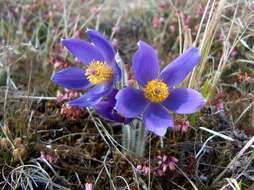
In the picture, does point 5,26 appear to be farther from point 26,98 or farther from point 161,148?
point 161,148

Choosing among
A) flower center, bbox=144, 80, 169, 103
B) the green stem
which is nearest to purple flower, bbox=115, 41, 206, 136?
flower center, bbox=144, 80, 169, 103

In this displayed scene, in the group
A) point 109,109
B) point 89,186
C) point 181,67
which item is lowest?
point 89,186

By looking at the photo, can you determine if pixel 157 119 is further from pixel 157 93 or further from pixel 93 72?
pixel 93 72

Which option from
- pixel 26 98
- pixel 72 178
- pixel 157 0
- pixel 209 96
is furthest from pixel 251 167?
pixel 157 0

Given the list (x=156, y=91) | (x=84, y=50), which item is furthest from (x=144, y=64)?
(x=84, y=50)

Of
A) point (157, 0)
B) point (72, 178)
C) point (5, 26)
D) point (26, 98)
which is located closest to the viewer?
point (72, 178)

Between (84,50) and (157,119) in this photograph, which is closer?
(157,119)
